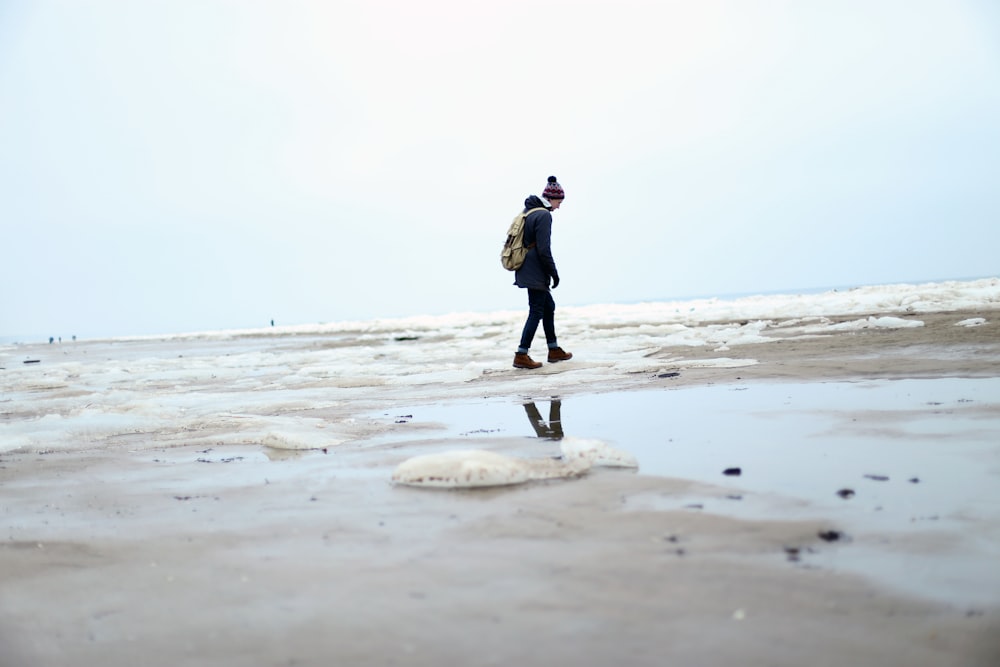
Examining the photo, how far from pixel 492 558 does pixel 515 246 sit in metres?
7.21

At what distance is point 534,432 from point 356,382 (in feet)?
14.8

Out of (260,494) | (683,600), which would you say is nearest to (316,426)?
(260,494)

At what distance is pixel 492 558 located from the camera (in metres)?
2.29

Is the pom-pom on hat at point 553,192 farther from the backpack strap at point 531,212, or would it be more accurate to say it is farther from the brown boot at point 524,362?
the brown boot at point 524,362

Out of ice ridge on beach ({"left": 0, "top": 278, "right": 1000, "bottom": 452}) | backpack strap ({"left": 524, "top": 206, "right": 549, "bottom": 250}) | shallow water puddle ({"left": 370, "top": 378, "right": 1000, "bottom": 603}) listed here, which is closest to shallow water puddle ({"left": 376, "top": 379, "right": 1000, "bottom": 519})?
shallow water puddle ({"left": 370, "top": 378, "right": 1000, "bottom": 603})

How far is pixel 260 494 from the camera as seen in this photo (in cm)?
337

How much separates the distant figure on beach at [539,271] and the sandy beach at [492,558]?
14.5 ft

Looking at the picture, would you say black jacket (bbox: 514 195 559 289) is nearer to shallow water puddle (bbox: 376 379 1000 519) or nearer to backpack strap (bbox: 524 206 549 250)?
→ backpack strap (bbox: 524 206 549 250)

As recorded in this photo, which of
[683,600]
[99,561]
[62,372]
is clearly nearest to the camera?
[683,600]

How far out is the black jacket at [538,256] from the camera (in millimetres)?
9109

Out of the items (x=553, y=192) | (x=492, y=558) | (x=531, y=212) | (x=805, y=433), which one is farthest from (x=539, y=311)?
(x=492, y=558)

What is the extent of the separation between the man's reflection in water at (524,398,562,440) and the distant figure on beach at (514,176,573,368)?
9.85 ft

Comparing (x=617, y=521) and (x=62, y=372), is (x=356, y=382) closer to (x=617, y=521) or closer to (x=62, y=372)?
(x=617, y=521)

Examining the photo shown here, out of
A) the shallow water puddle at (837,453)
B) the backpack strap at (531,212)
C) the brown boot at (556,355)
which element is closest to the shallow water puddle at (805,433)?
the shallow water puddle at (837,453)
